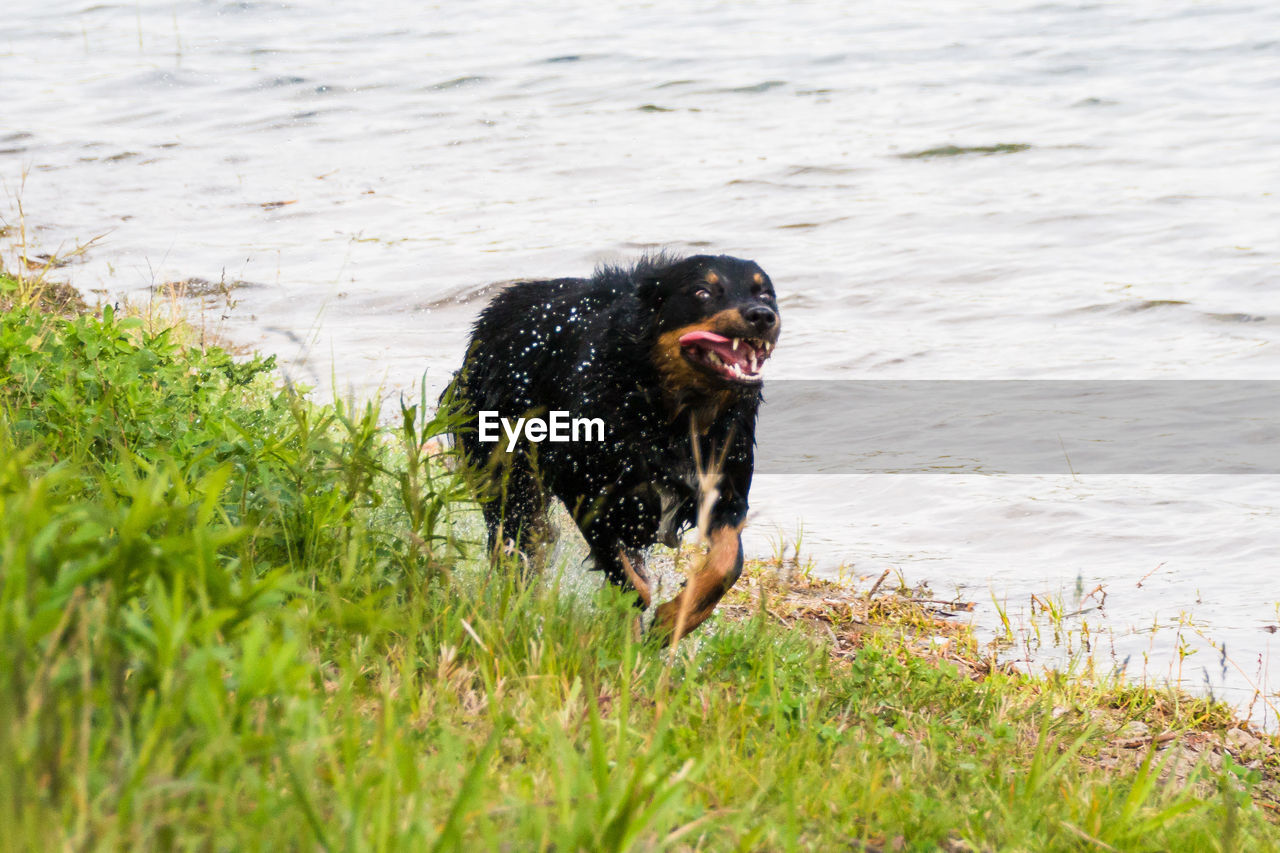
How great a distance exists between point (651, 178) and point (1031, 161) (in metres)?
4.47

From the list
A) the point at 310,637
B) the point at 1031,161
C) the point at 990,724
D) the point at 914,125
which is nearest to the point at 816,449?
the point at 990,724

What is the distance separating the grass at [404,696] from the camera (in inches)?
61.9

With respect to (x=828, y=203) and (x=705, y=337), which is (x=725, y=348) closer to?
(x=705, y=337)

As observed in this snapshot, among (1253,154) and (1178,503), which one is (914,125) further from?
(1178,503)

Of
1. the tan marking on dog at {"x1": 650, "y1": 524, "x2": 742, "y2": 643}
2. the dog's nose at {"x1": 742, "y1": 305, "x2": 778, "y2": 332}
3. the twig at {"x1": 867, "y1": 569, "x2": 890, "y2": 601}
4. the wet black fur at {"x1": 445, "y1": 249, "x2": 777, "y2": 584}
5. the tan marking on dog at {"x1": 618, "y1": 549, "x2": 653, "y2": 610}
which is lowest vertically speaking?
the twig at {"x1": 867, "y1": 569, "x2": 890, "y2": 601}

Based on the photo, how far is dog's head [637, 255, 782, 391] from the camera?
4238 millimetres

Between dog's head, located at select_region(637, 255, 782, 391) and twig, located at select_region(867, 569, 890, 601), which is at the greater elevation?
dog's head, located at select_region(637, 255, 782, 391)

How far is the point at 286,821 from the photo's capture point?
1.65 meters

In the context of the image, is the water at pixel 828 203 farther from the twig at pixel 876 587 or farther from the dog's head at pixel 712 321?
the dog's head at pixel 712 321

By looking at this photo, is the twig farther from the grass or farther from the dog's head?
the dog's head

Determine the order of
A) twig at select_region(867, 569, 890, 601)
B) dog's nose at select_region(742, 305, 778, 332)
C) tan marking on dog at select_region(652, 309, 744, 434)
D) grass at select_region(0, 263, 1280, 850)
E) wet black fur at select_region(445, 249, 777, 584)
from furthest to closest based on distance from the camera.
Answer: twig at select_region(867, 569, 890, 601) → wet black fur at select_region(445, 249, 777, 584) → tan marking on dog at select_region(652, 309, 744, 434) → dog's nose at select_region(742, 305, 778, 332) → grass at select_region(0, 263, 1280, 850)

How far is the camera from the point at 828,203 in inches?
499

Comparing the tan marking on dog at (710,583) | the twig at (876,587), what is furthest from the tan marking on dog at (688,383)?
the twig at (876,587)

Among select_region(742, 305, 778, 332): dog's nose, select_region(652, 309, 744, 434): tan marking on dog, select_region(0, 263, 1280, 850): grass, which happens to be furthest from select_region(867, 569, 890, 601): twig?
select_region(742, 305, 778, 332): dog's nose
